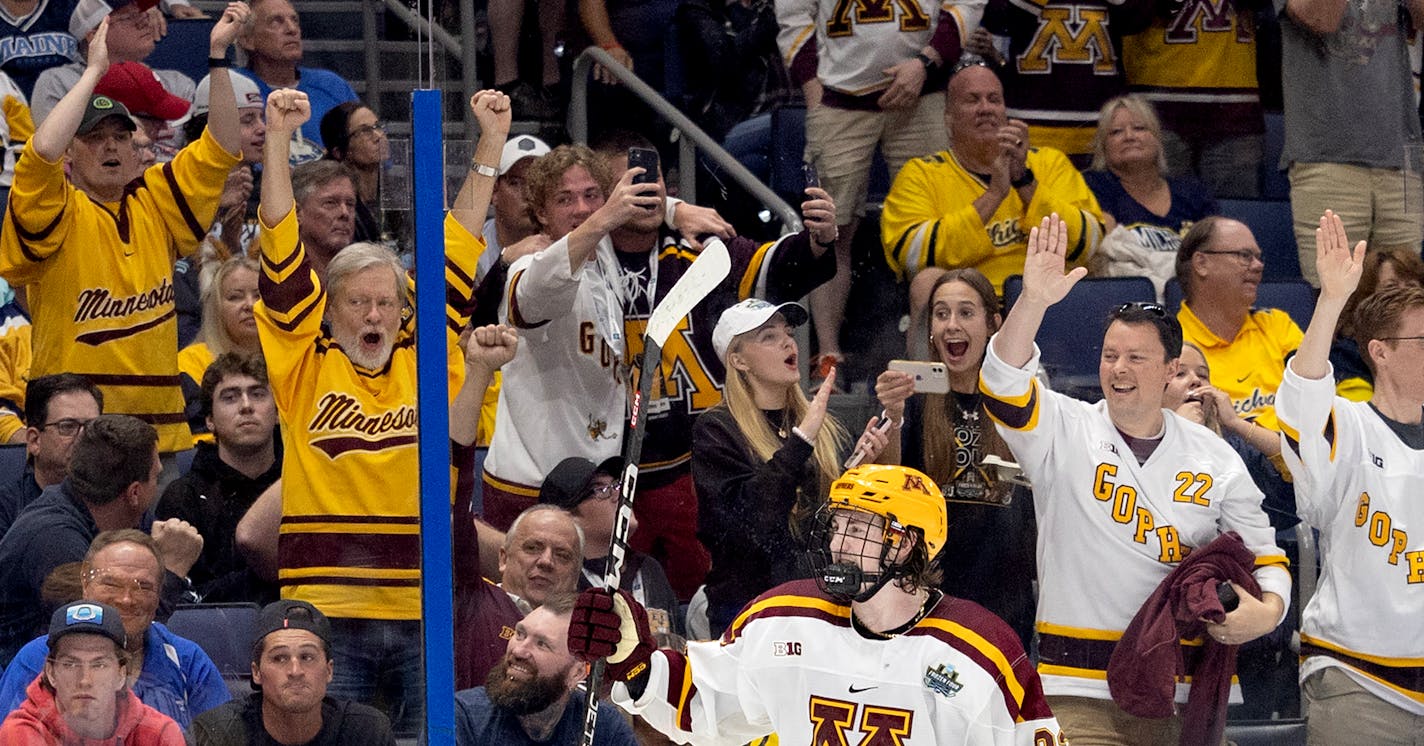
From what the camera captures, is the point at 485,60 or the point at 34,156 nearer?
the point at 485,60

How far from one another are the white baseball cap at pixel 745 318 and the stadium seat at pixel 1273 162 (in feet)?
3.69

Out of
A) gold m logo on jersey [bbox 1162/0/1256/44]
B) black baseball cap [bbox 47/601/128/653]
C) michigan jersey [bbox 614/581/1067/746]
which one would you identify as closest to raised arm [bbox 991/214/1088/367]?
michigan jersey [bbox 614/581/1067/746]

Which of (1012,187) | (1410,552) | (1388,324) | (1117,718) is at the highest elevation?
(1012,187)

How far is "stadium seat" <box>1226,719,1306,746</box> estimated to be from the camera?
10.7 feet

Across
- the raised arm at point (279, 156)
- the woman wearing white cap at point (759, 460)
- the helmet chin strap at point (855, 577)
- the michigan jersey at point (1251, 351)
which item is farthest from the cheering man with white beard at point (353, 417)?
the michigan jersey at point (1251, 351)

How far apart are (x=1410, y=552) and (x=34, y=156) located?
2.56m

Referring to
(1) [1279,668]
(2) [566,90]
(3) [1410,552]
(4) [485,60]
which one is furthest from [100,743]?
(3) [1410,552]

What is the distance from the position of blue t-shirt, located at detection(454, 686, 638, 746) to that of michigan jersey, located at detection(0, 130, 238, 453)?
704 millimetres

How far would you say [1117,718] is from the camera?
3.21 meters

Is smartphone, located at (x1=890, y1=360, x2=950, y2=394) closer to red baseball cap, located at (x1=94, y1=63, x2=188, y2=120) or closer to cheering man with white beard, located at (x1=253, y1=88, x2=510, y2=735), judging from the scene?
cheering man with white beard, located at (x1=253, y1=88, x2=510, y2=735)

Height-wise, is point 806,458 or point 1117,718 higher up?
point 806,458

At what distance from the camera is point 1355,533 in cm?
340

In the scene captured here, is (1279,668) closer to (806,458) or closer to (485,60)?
(806,458)

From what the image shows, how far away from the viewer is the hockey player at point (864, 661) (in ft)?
8.86
